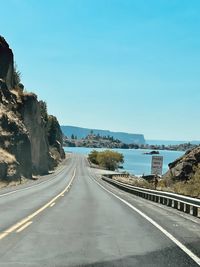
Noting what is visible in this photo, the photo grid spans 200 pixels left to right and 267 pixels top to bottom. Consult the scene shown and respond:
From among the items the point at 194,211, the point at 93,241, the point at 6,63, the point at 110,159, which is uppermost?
the point at 6,63

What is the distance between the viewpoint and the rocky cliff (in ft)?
216

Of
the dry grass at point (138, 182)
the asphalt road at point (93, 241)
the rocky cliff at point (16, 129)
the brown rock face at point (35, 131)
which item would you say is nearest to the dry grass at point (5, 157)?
the rocky cliff at point (16, 129)

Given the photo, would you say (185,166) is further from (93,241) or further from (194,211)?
(93,241)

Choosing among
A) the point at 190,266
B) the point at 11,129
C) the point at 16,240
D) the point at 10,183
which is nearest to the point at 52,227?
the point at 16,240

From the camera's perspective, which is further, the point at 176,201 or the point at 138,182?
the point at 138,182

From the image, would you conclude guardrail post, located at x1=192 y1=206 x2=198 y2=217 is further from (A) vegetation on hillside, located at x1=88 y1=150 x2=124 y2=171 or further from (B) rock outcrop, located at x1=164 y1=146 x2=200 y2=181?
(A) vegetation on hillside, located at x1=88 y1=150 x2=124 y2=171

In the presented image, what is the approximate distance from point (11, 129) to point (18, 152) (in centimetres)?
381

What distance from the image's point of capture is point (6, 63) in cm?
8744

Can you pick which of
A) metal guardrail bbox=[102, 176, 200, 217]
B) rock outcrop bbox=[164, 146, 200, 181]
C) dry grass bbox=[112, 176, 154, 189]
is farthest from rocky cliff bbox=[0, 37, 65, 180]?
metal guardrail bbox=[102, 176, 200, 217]

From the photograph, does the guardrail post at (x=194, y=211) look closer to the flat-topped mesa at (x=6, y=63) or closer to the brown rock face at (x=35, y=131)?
the flat-topped mesa at (x=6, y=63)

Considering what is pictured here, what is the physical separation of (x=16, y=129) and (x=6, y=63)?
664 inches

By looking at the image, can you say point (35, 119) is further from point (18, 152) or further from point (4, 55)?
point (18, 152)

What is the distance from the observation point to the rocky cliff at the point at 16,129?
65.8m

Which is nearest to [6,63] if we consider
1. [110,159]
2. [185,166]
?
[185,166]
